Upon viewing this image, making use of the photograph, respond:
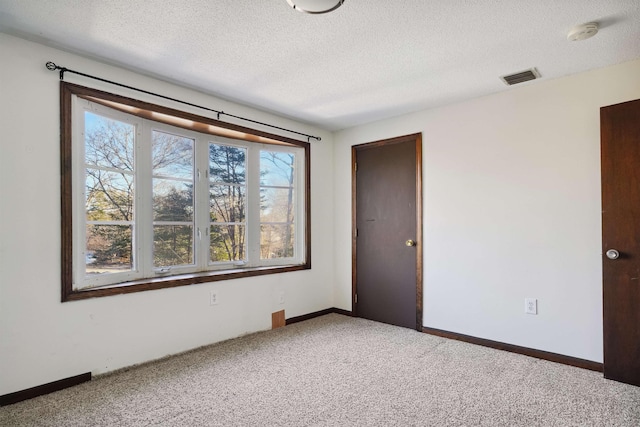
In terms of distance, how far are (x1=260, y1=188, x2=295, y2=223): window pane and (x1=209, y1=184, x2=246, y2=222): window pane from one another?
25 centimetres

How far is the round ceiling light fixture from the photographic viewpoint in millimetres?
1771

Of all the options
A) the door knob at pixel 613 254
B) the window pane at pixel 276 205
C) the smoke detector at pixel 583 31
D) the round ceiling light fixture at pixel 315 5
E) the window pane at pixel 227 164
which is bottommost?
the door knob at pixel 613 254

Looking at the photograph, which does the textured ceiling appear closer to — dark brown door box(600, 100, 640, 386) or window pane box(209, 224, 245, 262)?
dark brown door box(600, 100, 640, 386)

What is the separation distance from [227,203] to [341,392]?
6.75 ft

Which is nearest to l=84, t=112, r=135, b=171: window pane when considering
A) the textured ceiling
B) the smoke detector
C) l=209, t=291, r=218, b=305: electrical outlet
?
the textured ceiling

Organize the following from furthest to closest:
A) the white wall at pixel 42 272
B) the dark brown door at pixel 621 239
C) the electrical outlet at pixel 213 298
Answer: the electrical outlet at pixel 213 298 < the dark brown door at pixel 621 239 < the white wall at pixel 42 272

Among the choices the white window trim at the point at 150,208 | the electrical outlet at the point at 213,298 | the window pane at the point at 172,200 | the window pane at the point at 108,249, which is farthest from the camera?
the electrical outlet at the point at 213,298

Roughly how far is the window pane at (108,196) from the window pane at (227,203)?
754mm

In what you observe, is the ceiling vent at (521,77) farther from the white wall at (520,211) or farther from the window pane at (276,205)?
the window pane at (276,205)

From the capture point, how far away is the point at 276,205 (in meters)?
3.94

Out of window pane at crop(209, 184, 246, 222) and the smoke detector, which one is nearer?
the smoke detector

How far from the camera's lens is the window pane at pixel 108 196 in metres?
2.57

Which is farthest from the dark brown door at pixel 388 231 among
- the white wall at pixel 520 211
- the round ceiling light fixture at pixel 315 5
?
the round ceiling light fixture at pixel 315 5

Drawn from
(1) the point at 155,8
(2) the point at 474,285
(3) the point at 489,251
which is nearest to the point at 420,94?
(3) the point at 489,251
